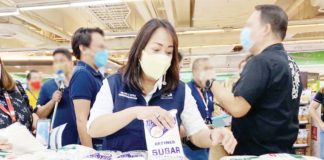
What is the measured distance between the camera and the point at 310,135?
18.4ft

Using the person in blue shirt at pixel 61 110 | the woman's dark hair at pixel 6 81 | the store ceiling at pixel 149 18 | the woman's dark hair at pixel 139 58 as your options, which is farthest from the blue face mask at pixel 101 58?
the store ceiling at pixel 149 18

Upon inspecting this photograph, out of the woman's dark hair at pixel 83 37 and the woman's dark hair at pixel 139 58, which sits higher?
the woman's dark hair at pixel 83 37

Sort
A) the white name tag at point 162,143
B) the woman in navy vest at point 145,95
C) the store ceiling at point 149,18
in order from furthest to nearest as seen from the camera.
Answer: the store ceiling at point 149,18, the woman in navy vest at point 145,95, the white name tag at point 162,143

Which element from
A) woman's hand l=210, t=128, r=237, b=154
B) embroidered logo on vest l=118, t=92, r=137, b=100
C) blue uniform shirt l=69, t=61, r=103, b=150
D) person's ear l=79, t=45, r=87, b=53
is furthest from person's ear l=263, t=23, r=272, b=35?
person's ear l=79, t=45, r=87, b=53

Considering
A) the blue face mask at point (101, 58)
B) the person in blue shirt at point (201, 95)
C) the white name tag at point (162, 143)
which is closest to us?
the white name tag at point (162, 143)

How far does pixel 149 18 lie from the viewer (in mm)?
6305

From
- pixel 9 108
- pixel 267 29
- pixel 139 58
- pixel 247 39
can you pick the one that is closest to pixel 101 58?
pixel 9 108

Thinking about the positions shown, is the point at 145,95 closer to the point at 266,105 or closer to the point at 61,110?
the point at 266,105

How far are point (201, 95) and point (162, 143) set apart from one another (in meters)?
2.27

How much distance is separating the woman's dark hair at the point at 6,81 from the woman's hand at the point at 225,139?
4.26ft

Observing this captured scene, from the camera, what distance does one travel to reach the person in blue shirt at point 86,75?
1960 millimetres

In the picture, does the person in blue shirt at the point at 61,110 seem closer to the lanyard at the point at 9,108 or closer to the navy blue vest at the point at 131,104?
the lanyard at the point at 9,108

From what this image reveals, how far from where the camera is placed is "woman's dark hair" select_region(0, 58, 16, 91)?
1.84 m

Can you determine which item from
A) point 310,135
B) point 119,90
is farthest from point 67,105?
point 310,135
